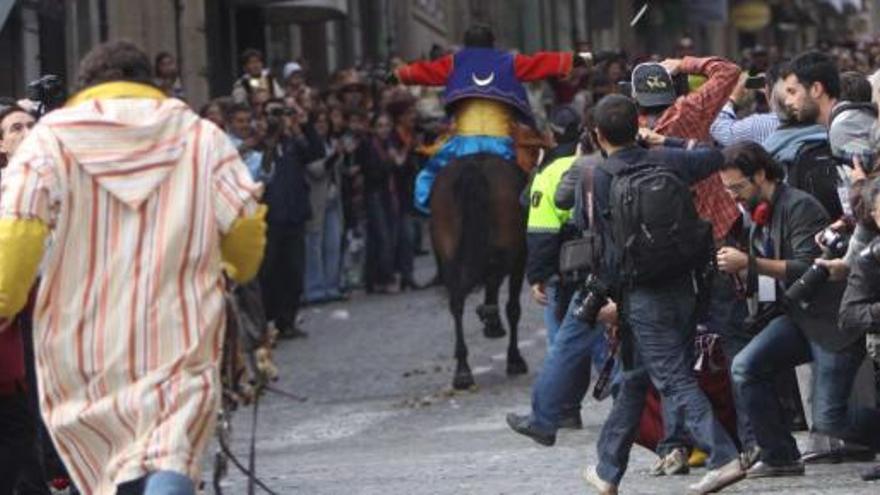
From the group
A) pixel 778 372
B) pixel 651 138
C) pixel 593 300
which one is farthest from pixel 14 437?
pixel 778 372

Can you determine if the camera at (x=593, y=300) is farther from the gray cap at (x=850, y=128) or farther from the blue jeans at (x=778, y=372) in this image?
the gray cap at (x=850, y=128)

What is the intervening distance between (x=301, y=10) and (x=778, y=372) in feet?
69.2

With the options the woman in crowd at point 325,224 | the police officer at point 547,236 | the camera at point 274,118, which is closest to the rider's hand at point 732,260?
the police officer at point 547,236

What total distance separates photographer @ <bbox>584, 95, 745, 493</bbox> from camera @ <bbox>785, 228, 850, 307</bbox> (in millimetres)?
486

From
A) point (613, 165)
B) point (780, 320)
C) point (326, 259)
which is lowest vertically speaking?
point (326, 259)

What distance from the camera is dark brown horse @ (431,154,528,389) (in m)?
19.5

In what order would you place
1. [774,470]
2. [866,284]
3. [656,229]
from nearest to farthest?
[866,284] → [656,229] → [774,470]

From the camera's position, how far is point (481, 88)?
1936cm

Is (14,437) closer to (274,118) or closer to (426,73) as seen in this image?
(426,73)

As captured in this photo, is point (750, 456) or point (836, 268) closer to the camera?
point (836, 268)

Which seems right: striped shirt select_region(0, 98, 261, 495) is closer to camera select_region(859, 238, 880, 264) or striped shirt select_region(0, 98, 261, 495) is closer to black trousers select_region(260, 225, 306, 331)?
camera select_region(859, 238, 880, 264)

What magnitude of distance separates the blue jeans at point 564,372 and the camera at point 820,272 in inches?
81.8

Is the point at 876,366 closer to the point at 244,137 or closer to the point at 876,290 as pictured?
the point at 876,290

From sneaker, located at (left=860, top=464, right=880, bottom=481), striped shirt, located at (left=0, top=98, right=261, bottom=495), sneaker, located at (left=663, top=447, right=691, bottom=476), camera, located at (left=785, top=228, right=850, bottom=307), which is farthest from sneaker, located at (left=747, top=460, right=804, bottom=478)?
striped shirt, located at (left=0, top=98, right=261, bottom=495)
